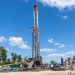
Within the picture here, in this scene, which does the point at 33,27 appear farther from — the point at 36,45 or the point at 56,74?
the point at 56,74

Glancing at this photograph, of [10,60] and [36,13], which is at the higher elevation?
[36,13]

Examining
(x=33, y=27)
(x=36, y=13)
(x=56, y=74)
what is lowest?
(x=56, y=74)

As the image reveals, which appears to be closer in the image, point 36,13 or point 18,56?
point 36,13

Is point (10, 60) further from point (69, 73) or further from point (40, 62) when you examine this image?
point (69, 73)

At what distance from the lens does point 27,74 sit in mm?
Result: 51781

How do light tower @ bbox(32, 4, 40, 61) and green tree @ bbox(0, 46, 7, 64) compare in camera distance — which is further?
green tree @ bbox(0, 46, 7, 64)

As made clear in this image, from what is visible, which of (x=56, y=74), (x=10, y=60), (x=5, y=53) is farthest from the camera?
(x=10, y=60)

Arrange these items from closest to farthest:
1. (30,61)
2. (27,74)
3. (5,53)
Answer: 1. (27,74)
2. (30,61)
3. (5,53)

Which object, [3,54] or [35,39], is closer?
[35,39]

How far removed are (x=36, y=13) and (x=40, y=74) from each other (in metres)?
53.3

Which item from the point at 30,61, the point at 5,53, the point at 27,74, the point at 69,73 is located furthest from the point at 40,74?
the point at 5,53

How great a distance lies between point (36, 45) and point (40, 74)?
48.1 meters

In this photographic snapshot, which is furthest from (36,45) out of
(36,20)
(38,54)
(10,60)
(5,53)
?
(10,60)

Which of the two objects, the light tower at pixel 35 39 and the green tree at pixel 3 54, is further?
the green tree at pixel 3 54
